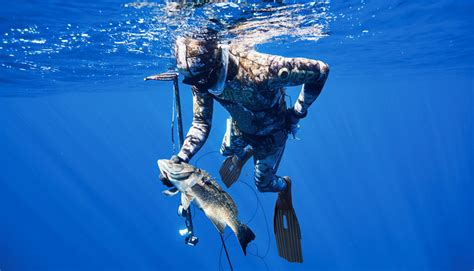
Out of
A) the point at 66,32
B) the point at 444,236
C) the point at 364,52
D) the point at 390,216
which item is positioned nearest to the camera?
the point at 66,32

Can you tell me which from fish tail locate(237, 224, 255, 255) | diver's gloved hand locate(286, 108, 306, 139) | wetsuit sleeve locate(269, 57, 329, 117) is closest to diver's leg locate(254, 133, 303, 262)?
diver's gloved hand locate(286, 108, 306, 139)

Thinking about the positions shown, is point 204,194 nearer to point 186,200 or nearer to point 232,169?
point 186,200

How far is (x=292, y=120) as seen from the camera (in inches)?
201

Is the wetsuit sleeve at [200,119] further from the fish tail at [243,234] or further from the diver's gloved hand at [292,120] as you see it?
the fish tail at [243,234]

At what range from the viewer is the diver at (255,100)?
382cm

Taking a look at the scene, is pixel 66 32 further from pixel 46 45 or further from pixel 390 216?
pixel 390 216

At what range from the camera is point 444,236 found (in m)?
37.6

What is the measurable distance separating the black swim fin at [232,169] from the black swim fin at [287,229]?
3.64 ft

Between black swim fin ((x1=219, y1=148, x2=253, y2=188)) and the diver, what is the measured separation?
167 mm

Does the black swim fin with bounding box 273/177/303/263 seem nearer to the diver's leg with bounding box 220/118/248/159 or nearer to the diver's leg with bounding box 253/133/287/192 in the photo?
the diver's leg with bounding box 253/133/287/192

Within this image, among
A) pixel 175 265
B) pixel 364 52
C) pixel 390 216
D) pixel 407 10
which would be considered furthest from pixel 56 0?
pixel 390 216

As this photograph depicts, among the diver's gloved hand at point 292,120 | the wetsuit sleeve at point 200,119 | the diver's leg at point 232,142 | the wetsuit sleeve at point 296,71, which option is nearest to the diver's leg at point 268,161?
the diver's gloved hand at point 292,120

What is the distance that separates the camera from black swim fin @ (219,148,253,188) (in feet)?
22.6

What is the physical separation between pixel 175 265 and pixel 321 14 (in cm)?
3578
